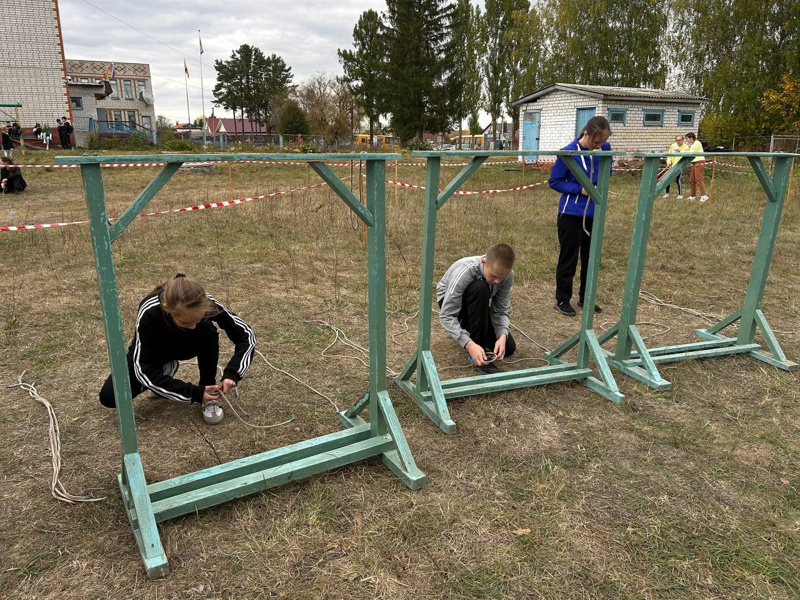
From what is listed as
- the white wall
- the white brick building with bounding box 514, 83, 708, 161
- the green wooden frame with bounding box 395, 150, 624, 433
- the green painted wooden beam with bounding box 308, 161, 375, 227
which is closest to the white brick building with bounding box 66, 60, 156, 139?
the white wall

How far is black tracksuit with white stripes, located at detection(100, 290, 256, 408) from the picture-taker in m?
2.85

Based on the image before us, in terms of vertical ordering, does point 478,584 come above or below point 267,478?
below

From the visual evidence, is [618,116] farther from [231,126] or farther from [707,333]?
[231,126]

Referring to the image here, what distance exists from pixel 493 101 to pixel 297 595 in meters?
38.9

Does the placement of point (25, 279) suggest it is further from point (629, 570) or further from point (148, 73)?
point (148, 73)

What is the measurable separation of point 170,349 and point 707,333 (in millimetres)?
4164

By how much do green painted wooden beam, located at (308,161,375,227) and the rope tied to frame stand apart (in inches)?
69.1

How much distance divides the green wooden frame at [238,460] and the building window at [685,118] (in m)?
22.0

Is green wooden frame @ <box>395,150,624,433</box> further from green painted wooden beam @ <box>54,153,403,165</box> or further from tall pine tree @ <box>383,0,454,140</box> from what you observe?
tall pine tree @ <box>383,0,454,140</box>

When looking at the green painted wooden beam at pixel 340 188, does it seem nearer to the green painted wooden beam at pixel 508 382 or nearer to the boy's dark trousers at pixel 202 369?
the boy's dark trousers at pixel 202 369

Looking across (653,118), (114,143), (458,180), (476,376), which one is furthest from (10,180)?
(653,118)

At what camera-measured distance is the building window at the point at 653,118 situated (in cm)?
2016

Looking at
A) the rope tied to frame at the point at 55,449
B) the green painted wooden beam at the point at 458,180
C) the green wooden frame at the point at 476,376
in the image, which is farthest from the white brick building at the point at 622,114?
the rope tied to frame at the point at 55,449

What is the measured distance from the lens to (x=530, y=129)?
22891 millimetres
